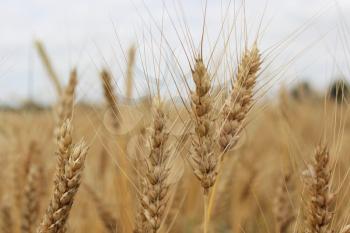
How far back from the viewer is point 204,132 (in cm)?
130

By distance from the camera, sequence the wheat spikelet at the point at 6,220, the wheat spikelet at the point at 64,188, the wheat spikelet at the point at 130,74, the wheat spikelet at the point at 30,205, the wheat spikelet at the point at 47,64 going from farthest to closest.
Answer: the wheat spikelet at the point at 47,64, the wheat spikelet at the point at 130,74, the wheat spikelet at the point at 6,220, the wheat spikelet at the point at 30,205, the wheat spikelet at the point at 64,188

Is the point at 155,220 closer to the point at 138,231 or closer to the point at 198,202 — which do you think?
the point at 138,231

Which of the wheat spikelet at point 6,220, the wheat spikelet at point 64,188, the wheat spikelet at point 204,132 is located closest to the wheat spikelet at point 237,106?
the wheat spikelet at point 204,132

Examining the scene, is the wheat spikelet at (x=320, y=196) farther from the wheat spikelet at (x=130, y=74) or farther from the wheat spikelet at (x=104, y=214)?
the wheat spikelet at (x=130, y=74)

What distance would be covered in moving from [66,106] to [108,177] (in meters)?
1.13

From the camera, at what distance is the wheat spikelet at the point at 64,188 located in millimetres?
1265

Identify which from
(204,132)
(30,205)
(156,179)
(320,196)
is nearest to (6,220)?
(30,205)

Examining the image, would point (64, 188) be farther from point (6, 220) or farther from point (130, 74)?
point (130, 74)

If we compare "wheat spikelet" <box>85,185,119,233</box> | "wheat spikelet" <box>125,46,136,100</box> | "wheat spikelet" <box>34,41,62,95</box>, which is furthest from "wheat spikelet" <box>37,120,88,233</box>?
"wheat spikelet" <box>34,41,62,95</box>

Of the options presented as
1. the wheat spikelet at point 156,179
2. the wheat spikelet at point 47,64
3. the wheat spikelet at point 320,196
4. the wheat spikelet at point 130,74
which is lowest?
the wheat spikelet at point 320,196

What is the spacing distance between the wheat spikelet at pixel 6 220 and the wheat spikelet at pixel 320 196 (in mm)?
1232

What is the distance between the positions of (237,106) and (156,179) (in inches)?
10.5

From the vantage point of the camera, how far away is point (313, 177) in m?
1.29

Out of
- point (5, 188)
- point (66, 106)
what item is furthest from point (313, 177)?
point (5, 188)
